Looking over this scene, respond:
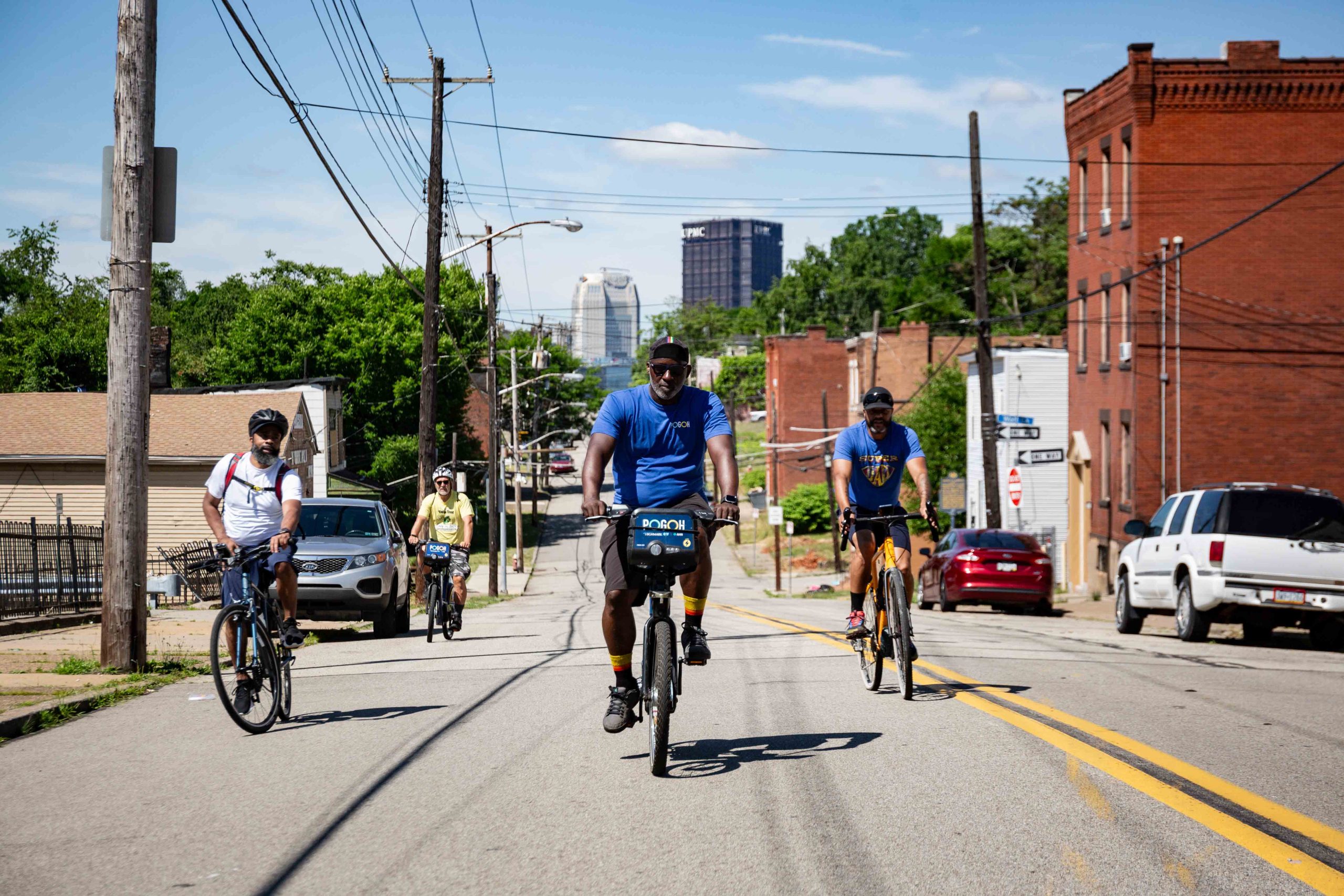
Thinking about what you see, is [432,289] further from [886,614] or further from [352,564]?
[886,614]

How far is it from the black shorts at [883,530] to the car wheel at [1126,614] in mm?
9470

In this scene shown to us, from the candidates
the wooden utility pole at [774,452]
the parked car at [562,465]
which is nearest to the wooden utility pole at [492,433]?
the wooden utility pole at [774,452]

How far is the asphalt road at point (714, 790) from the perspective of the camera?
4.71 meters

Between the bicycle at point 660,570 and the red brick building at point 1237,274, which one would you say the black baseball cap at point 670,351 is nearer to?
the bicycle at point 660,570

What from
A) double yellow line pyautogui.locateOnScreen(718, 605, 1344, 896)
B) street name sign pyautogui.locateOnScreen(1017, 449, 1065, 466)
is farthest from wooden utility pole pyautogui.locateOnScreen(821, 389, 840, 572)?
double yellow line pyautogui.locateOnScreen(718, 605, 1344, 896)

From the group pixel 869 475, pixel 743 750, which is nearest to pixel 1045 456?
pixel 869 475

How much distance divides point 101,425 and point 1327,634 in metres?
31.9

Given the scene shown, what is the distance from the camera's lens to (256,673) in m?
7.75

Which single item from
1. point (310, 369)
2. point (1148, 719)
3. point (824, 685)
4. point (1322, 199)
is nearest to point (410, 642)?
point (824, 685)

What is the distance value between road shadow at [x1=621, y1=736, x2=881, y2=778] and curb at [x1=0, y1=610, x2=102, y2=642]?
9043 millimetres

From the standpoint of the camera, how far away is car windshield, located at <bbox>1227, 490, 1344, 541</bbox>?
14297 millimetres

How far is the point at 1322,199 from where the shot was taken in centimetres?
3170

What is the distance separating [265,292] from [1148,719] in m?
67.8

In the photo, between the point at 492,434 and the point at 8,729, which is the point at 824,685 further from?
the point at 492,434
